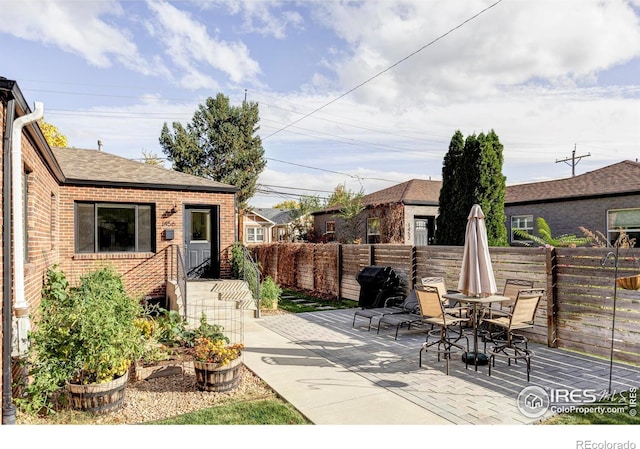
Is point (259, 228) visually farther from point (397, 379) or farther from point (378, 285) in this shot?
point (397, 379)

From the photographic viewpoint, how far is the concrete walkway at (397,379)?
4.13m

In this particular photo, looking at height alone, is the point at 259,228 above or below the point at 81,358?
above

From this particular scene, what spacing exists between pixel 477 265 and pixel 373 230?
632 inches

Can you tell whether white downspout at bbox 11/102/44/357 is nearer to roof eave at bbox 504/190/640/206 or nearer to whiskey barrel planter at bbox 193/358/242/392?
whiskey barrel planter at bbox 193/358/242/392

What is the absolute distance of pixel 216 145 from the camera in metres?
29.7

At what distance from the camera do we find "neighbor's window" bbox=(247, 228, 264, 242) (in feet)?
131

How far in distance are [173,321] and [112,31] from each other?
16.7ft

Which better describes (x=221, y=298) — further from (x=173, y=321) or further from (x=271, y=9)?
(x=271, y=9)

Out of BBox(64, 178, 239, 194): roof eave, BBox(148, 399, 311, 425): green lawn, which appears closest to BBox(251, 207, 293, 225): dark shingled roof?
BBox(64, 178, 239, 194): roof eave

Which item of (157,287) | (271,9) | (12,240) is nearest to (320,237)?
(157,287)

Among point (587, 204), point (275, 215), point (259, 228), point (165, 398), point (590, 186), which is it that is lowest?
point (165, 398)

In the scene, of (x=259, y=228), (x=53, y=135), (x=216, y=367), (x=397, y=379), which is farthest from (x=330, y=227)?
(x=216, y=367)

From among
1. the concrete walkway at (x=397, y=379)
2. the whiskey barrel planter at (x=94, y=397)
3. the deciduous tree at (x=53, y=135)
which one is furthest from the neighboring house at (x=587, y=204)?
the deciduous tree at (x=53, y=135)

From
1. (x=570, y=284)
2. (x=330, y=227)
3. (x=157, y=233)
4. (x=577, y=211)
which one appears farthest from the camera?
(x=330, y=227)
